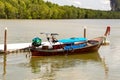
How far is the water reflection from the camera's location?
88.4ft

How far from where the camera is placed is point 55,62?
3128cm

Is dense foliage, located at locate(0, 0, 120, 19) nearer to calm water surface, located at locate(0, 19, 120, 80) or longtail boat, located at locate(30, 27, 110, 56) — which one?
longtail boat, located at locate(30, 27, 110, 56)

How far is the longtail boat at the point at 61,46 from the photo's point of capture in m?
32.6

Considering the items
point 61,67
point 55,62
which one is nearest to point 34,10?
point 55,62

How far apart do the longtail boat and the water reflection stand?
0.41 meters

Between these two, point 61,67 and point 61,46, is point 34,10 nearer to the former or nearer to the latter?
point 61,46

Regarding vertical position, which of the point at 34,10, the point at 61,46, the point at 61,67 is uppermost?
the point at 34,10

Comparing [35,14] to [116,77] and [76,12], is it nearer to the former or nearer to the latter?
[76,12]

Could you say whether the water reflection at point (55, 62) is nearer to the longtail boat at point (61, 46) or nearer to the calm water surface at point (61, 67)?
the calm water surface at point (61, 67)

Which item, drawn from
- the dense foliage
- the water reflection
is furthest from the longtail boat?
the dense foliage

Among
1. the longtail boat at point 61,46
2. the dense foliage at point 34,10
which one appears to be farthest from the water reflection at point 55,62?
the dense foliage at point 34,10

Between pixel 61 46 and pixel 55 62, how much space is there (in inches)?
107

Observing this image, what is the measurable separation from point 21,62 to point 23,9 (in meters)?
113

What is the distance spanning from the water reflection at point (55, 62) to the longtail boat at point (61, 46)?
41cm
